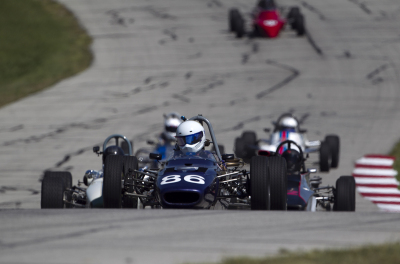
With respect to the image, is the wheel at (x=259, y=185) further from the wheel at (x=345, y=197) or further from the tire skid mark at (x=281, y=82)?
the tire skid mark at (x=281, y=82)

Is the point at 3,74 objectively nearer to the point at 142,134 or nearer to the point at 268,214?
the point at 142,134

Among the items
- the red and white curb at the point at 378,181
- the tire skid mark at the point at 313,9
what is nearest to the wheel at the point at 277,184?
the red and white curb at the point at 378,181

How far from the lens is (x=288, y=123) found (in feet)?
50.3

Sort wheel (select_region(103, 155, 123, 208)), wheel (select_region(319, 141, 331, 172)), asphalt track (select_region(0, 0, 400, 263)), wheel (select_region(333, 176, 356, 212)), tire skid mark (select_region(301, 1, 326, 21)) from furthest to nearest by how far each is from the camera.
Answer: tire skid mark (select_region(301, 1, 326, 21)), wheel (select_region(319, 141, 331, 172)), wheel (select_region(333, 176, 356, 212)), wheel (select_region(103, 155, 123, 208)), asphalt track (select_region(0, 0, 400, 263))

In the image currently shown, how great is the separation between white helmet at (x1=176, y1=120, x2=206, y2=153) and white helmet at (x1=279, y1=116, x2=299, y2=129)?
18.6ft

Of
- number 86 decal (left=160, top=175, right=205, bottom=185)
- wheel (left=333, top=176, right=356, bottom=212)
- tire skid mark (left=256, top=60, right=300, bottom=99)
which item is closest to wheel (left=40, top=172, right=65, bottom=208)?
number 86 decal (left=160, top=175, right=205, bottom=185)

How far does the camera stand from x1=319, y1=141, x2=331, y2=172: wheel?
14727mm

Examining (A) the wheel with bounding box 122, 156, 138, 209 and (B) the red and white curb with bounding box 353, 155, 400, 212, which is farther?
(B) the red and white curb with bounding box 353, 155, 400, 212

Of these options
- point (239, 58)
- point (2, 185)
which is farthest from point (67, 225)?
point (239, 58)

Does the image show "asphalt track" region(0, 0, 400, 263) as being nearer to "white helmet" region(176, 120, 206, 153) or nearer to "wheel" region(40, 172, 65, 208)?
"wheel" region(40, 172, 65, 208)

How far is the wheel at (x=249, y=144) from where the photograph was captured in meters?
15.3

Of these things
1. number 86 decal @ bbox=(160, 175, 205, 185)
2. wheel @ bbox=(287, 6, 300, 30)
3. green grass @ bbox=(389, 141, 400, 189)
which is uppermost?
wheel @ bbox=(287, 6, 300, 30)

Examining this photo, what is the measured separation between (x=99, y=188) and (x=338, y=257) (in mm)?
4879

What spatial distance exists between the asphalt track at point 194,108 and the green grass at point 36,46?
Answer: 2.55 feet
